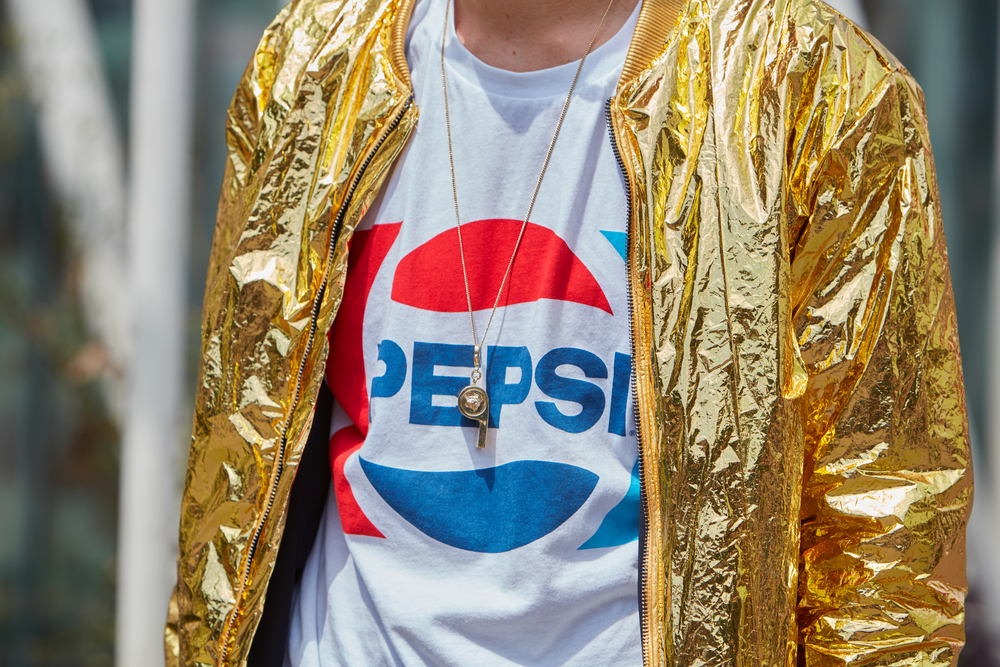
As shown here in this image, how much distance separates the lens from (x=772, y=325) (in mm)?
1031

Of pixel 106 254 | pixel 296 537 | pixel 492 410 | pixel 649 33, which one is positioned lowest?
pixel 296 537

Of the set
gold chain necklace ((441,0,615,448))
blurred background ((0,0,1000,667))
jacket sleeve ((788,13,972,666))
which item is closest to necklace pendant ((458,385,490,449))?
gold chain necklace ((441,0,615,448))

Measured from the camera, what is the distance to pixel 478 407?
111 cm

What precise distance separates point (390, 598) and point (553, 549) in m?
0.21

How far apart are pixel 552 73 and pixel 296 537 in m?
0.70

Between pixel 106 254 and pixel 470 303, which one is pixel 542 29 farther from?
pixel 106 254

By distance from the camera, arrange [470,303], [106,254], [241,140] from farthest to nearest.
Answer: [106,254] < [241,140] < [470,303]

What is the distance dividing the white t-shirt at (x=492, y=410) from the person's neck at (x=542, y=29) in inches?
1.0

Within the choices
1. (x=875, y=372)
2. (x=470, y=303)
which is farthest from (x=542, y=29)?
(x=875, y=372)

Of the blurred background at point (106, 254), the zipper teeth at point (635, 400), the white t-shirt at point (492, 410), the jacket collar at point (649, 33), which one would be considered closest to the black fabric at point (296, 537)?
the white t-shirt at point (492, 410)

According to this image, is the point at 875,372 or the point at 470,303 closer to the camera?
the point at 875,372

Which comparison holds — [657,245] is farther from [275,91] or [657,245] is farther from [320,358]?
[275,91]

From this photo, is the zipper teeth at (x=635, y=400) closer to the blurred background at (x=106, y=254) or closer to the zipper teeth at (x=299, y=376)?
the zipper teeth at (x=299, y=376)

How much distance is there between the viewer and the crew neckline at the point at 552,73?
1.17 m
